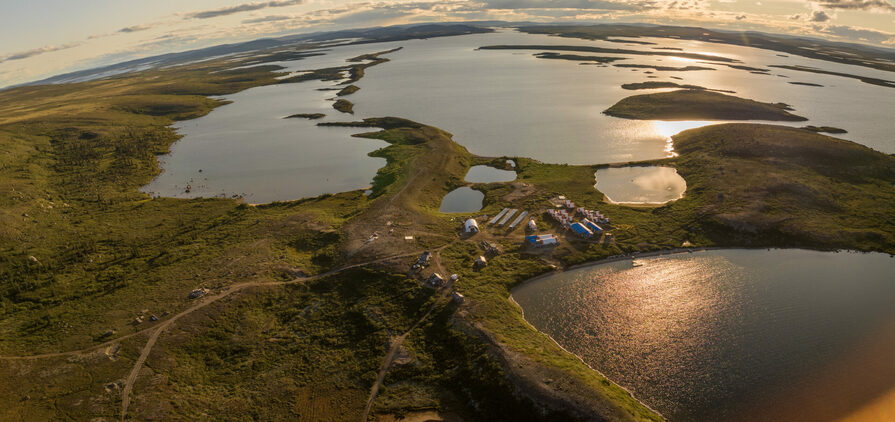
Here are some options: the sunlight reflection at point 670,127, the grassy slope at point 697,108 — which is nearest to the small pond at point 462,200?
the sunlight reflection at point 670,127

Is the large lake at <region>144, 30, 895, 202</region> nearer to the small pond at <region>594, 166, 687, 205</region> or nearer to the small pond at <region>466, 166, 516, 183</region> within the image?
the small pond at <region>594, 166, 687, 205</region>

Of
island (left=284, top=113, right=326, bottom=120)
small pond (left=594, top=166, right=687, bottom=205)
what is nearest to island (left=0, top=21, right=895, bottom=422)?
small pond (left=594, top=166, right=687, bottom=205)

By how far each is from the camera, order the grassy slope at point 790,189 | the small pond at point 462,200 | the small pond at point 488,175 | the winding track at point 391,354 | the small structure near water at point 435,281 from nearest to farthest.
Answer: the winding track at point 391,354, the small structure near water at point 435,281, the grassy slope at point 790,189, the small pond at point 462,200, the small pond at point 488,175

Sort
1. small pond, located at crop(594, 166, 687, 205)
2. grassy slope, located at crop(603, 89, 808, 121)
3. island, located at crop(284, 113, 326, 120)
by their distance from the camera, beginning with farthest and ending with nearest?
1. island, located at crop(284, 113, 326, 120)
2. grassy slope, located at crop(603, 89, 808, 121)
3. small pond, located at crop(594, 166, 687, 205)

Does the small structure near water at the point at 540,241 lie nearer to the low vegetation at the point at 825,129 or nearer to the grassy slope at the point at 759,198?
the grassy slope at the point at 759,198

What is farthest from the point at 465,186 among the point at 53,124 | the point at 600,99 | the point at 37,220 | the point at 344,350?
the point at 53,124

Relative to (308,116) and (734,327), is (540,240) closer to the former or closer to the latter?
(734,327)
